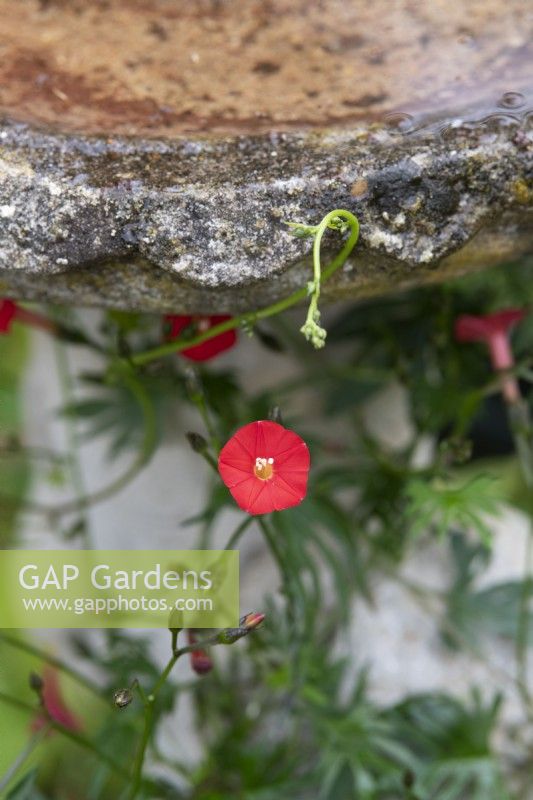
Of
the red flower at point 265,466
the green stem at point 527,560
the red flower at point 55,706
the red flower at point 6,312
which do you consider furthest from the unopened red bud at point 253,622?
the red flower at point 55,706

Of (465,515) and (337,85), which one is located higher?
(337,85)

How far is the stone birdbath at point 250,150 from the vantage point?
2.01 ft

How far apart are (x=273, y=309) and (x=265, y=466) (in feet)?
0.40

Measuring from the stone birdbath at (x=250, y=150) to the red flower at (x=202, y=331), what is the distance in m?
0.10

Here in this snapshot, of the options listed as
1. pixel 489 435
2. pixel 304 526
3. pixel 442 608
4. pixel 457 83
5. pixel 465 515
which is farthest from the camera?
pixel 489 435

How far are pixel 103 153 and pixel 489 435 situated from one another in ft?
4.32

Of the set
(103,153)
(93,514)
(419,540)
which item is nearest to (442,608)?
(419,540)

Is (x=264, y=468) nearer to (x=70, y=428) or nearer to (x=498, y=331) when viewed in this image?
(x=498, y=331)

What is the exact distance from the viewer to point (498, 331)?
3.36 ft

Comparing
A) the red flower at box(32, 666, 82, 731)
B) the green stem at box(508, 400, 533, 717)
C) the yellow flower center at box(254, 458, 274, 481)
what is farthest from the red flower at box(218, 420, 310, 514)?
the red flower at box(32, 666, 82, 731)

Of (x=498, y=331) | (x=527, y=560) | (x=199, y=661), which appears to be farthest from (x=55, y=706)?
(x=498, y=331)

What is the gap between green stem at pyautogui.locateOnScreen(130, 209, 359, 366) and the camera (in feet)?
1.94

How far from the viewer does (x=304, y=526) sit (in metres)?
0.98

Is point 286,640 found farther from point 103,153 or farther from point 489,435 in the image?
point 489,435
